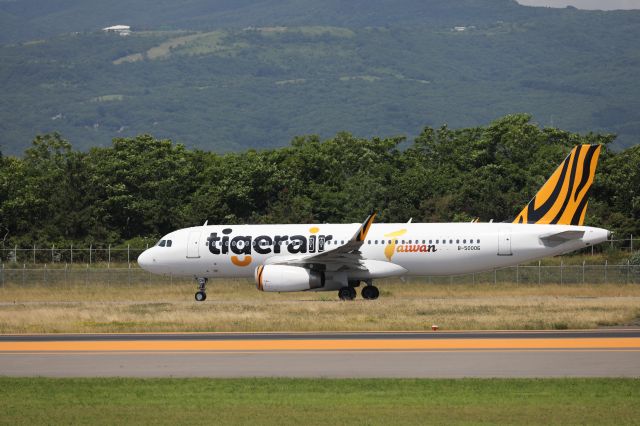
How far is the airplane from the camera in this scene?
41.9 metres

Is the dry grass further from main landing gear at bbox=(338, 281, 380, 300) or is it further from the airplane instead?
the airplane

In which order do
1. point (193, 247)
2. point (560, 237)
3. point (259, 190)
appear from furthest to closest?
point (259, 190) → point (193, 247) → point (560, 237)

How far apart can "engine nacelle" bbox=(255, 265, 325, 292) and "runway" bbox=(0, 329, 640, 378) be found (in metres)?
11.4

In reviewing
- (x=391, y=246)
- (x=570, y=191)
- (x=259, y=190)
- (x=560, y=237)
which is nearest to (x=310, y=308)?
(x=391, y=246)

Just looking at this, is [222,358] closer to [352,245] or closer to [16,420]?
[16,420]

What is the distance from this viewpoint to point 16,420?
16984 millimetres

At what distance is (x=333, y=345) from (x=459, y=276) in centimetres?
2835

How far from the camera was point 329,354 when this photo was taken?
80.5ft

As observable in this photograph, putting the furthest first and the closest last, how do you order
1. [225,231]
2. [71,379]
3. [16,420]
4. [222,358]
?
[225,231]
[222,358]
[71,379]
[16,420]

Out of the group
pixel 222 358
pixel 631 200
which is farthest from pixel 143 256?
pixel 631 200

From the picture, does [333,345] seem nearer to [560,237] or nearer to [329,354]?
[329,354]

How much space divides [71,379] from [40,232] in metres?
55.2

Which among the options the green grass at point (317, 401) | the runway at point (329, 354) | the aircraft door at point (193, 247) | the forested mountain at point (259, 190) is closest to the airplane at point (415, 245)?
Result: the aircraft door at point (193, 247)

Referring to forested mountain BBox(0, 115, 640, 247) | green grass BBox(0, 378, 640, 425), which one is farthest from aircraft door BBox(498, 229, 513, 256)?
forested mountain BBox(0, 115, 640, 247)
